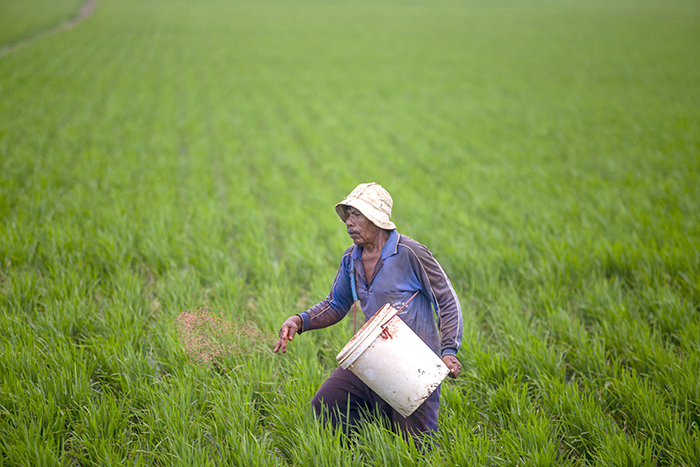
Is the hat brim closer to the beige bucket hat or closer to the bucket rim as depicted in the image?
the beige bucket hat

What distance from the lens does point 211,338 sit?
2455mm

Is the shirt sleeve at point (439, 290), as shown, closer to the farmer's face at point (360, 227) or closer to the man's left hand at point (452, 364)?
the man's left hand at point (452, 364)

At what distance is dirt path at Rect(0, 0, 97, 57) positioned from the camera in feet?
58.3

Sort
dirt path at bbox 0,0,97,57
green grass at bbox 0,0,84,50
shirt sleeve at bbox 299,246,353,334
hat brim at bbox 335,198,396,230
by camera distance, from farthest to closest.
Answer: green grass at bbox 0,0,84,50 → dirt path at bbox 0,0,97,57 → shirt sleeve at bbox 299,246,353,334 → hat brim at bbox 335,198,396,230

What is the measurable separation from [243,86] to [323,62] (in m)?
6.03

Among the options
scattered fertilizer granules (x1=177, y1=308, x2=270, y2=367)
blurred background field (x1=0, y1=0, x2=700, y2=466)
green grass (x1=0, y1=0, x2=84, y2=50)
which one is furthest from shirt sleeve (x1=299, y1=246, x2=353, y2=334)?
green grass (x1=0, y1=0, x2=84, y2=50)

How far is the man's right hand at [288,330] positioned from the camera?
188 centimetres

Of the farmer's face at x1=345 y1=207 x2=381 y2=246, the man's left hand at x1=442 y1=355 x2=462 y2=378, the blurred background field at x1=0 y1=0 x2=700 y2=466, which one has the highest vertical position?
the farmer's face at x1=345 y1=207 x2=381 y2=246

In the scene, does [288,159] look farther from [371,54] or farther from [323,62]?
[371,54]

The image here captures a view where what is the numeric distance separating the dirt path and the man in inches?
769

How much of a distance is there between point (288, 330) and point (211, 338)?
75cm

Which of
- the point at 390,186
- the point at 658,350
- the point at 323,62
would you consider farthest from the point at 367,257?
the point at 323,62

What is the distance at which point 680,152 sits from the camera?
287 inches

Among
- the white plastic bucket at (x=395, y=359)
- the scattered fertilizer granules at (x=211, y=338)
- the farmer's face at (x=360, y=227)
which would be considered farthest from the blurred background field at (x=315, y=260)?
the farmer's face at (x=360, y=227)
